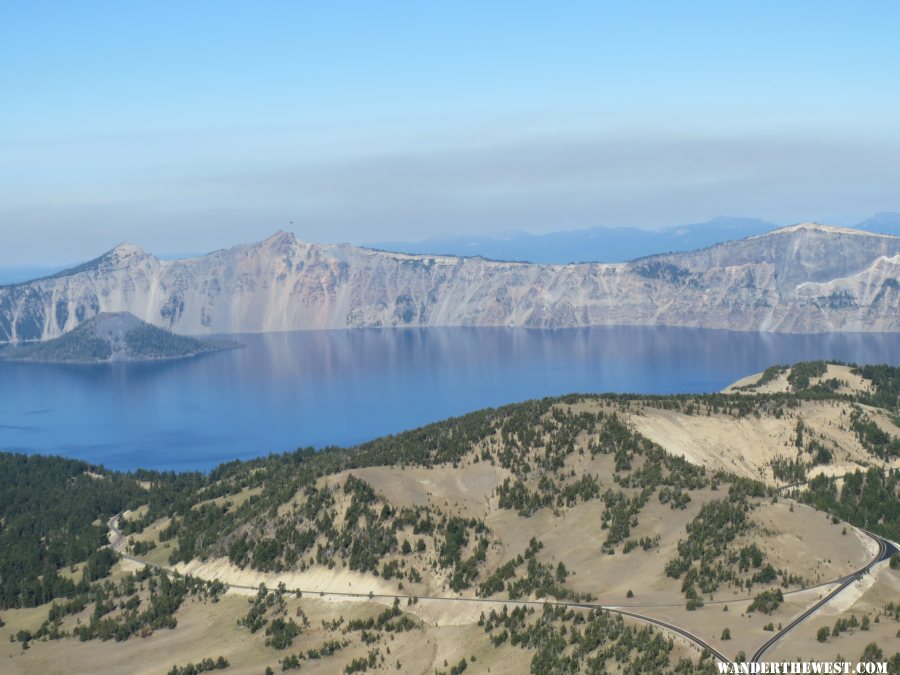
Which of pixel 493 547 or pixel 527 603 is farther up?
pixel 493 547

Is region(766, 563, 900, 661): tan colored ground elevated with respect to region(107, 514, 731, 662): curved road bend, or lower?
elevated

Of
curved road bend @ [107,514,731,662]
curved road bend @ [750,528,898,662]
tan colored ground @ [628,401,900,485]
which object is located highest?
tan colored ground @ [628,401,900,485]

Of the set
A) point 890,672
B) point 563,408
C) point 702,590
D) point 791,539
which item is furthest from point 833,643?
point 563,408

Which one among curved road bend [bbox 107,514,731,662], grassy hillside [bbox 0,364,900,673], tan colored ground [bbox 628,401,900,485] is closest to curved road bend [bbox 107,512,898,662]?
curved road bend [bbox 107,514,731,662]

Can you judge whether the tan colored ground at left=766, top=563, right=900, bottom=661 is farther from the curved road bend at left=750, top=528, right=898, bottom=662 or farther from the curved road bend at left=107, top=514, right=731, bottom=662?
the curved road bend at left=107, top=514, right=731, bottom=662

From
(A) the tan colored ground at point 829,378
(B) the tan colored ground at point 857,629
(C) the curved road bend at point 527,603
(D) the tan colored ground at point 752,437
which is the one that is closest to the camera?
(B) the tan colored ground at point 857,629

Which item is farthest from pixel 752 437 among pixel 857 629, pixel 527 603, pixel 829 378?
pixel 857 629

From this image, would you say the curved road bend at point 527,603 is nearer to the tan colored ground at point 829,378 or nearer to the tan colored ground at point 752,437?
the tan colored ground at point 752,437

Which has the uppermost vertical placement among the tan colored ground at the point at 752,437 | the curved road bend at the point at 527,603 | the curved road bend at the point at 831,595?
the tan colored ground at the point at 752,437

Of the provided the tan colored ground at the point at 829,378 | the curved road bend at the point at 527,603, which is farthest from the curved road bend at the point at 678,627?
the tan colored ground at the point at 829,378

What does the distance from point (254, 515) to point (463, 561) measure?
28.6 metres

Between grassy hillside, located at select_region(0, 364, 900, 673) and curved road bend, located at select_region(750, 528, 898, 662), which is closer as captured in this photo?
curved road bend, located at select_region(750, 528, 898, 662)

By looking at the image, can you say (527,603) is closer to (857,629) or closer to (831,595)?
(831,595)

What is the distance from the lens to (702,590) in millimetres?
83188
